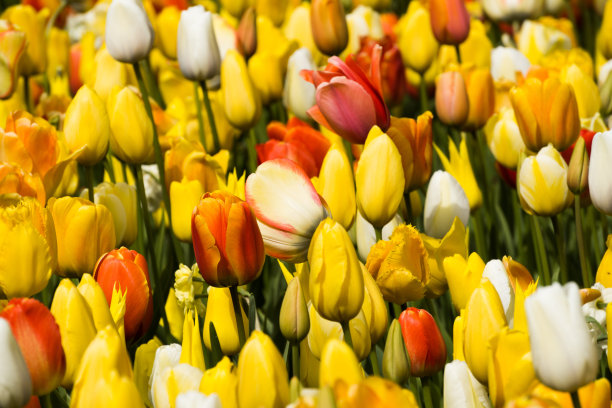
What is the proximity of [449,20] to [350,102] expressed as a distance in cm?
78

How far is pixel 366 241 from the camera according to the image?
1521 mm

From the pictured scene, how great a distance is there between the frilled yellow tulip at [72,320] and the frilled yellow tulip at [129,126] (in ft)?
2.16

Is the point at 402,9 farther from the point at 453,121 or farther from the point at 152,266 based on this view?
the point at 152,266

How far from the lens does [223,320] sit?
51.6 inches

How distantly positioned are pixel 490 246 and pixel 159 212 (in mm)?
677

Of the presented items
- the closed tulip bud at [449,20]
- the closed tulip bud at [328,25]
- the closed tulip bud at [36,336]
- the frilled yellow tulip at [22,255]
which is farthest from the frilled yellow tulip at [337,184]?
the closed tulip bud at [449,20]

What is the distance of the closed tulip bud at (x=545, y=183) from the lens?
151cm

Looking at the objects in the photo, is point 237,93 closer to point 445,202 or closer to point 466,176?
point 466,176

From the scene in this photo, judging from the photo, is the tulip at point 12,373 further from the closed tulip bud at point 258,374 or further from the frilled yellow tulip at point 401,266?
the frilled yellow tulip at point 401,266

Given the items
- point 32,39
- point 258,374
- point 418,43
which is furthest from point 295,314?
point 32,39

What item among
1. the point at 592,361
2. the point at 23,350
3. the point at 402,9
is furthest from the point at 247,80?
the point at 402,9

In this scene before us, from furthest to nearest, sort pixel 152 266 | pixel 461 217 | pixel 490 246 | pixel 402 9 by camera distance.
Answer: pixel 402 9
pixel 490 246
pixel 152 266
pixel 461 217

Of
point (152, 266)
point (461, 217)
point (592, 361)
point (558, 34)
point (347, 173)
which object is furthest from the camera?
point (558, 34)

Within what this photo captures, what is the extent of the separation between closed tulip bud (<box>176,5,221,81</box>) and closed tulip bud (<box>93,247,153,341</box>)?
0.75 metres
